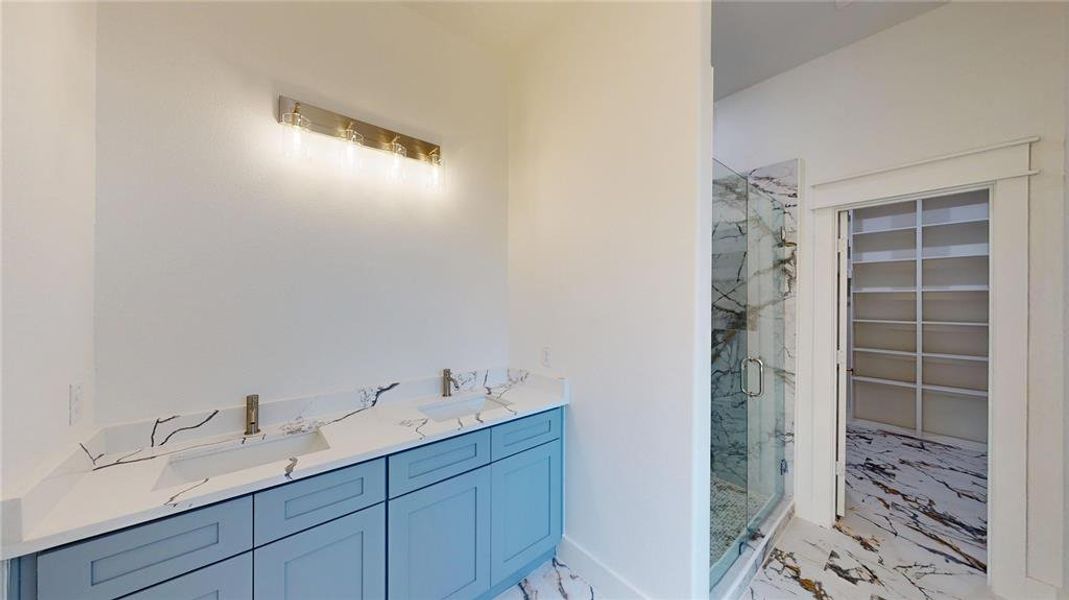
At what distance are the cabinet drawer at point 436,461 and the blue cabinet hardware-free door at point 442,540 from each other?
0.11 ft

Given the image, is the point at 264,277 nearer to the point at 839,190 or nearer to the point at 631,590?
the point at 631,590

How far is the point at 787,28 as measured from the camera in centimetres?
214

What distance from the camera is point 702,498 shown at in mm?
1498

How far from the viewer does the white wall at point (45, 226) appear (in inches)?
35.0

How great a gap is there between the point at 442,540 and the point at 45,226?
1.65 meters

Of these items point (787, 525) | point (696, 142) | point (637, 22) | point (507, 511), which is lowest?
point (787, 525)

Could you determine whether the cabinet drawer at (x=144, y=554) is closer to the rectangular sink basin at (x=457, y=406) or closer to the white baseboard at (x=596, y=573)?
the rectangular sink basin at (x=457, y=406)

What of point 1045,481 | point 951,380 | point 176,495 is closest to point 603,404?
point 176,495

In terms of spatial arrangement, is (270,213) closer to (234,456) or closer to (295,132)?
(295,132)

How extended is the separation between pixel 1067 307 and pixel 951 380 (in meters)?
3.01

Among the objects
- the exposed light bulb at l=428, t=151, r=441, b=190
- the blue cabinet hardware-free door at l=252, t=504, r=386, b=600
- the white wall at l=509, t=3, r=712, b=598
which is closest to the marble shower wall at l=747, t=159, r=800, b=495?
the white wall at l=509, t=3, r=712, b=598

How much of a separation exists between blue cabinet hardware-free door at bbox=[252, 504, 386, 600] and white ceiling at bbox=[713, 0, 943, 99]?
9.91ft

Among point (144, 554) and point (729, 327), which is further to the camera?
point (729, 327)

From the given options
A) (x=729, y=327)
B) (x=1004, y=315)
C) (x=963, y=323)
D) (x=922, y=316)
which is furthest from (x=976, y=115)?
(x=922, y=316)
